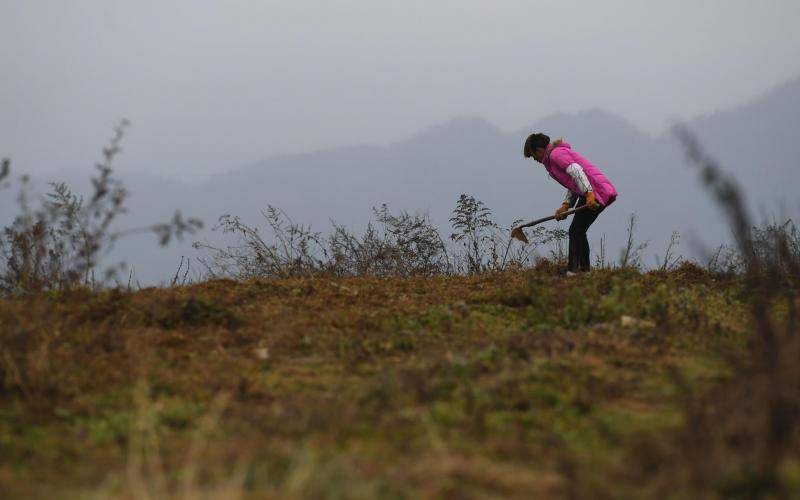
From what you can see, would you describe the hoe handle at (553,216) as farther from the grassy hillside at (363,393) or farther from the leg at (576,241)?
the grassy hillside at (363,393)

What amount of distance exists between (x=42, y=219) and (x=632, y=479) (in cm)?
484

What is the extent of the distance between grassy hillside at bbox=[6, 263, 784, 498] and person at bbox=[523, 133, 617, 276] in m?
2.64

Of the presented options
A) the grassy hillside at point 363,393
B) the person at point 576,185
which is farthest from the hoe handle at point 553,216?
the grassy hillside at point 363,393

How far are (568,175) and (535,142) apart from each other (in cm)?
53

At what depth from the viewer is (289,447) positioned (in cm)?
268

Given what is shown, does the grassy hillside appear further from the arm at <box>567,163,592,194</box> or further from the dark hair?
the dark hair

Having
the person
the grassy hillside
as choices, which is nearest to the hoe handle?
the person

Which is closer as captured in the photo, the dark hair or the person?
the person

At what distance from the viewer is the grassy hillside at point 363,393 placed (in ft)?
7.91

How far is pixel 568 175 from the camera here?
8.94m

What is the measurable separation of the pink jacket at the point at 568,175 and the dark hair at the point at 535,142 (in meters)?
0.12

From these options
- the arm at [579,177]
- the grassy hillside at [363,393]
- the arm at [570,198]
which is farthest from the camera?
the arm at [570,198]

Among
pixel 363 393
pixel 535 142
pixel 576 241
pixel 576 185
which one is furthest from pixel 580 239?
pixel 363 393

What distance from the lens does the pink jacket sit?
8.79m
